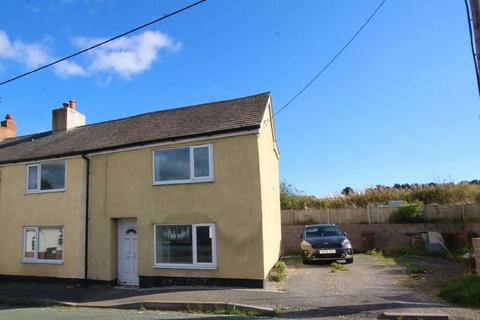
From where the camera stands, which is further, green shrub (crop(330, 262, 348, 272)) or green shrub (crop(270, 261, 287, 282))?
green shrub (crop(330, 262, 348, 272))

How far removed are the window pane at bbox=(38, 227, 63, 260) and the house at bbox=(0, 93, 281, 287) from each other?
37 millimetres

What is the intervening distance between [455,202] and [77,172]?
19.9 meters

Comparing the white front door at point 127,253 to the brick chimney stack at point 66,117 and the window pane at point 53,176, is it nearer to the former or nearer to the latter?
the window pane at point 53,176

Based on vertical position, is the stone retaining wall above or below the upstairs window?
below

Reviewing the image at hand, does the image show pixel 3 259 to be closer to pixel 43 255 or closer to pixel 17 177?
pixel 43 255

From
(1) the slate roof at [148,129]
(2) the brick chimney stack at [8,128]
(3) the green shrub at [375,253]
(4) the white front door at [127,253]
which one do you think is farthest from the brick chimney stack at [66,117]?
(3) the green shrub at [375,253]

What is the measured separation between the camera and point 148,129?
15453 millimetres

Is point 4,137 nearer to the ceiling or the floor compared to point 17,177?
nearer to the ceiling

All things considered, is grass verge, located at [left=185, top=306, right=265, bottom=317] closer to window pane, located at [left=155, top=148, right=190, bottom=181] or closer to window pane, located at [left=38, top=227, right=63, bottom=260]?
window pane, located at [left=155, top=148, right=190, bottom=181]

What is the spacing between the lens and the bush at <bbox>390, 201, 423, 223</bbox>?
21359mm

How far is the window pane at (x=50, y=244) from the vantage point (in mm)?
→ 15422

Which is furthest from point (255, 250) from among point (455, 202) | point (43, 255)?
point (455, 202)

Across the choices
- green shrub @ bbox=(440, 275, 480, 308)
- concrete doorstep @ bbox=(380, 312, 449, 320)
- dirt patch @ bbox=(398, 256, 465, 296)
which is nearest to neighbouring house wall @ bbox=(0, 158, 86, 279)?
concrete doorstep @ bbox=(380, 312, 449, 320)

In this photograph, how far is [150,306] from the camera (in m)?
10.9
